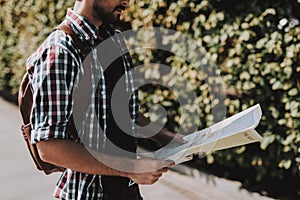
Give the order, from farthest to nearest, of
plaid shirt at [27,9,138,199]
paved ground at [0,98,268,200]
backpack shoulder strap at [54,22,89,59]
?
1. paved ground at [0,98,268,200]
2. backpack shoulder strap at [54,22,89,59]
3. plaid shirt at [27,9,138,199]

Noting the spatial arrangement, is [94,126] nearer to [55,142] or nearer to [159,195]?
[55,142]

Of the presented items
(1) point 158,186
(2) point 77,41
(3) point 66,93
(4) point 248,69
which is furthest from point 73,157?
(1) point 158,186

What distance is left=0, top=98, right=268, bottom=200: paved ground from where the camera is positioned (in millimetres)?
4426

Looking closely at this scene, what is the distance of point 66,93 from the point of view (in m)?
1.65

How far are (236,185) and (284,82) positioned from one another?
1.06m

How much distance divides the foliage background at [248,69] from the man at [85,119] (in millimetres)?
1941

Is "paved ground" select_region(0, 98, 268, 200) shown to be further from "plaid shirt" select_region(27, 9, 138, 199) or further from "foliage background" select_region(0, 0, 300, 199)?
"plaid shirt" select_region(27, 9, 138, 199)

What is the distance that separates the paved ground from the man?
8.15 feet

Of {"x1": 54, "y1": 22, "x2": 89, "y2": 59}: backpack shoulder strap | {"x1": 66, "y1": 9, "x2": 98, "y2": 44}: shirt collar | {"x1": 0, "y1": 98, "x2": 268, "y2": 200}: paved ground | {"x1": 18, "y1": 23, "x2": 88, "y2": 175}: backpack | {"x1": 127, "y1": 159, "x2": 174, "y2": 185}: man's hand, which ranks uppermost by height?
{"x1": 66, "y1": 9, "x2": 98, "y2": 44}: shirt collar

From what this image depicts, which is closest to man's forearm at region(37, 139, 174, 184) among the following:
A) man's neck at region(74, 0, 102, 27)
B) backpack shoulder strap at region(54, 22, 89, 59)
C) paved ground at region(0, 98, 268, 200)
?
backpack shoulder strap at region(54, 22, 89, 59)

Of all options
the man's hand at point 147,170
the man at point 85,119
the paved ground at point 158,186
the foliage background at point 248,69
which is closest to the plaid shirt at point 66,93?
the man at point 85,119

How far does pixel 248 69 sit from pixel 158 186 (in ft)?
4.77

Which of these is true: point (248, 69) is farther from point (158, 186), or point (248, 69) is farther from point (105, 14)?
point (105, 14)

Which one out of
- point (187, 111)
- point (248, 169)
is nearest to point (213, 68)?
point (187, 111)
